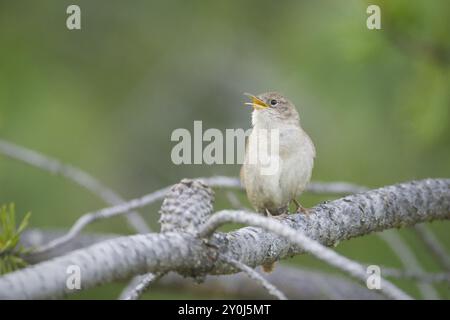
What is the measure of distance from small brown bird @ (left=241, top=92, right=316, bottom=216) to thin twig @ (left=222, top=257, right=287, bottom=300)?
187cm

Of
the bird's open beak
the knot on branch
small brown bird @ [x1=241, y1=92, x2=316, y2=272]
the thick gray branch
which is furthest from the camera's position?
the bird's open beak

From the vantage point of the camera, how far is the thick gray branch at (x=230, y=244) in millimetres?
1936

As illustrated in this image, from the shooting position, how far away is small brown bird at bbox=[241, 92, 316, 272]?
439 centimetres

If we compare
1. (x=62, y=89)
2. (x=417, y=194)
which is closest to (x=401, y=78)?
(x=417, y=194)

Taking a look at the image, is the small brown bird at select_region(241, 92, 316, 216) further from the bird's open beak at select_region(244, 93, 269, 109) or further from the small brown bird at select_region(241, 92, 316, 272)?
the bird's open beak at select_region(244, 93, 269, 109)

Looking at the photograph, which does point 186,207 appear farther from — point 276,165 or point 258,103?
point 258,103

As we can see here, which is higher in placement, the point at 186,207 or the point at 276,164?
the point at 276,164

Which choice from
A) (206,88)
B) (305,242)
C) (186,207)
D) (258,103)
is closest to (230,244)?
(186,207)

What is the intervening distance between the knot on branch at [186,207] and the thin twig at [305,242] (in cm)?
8

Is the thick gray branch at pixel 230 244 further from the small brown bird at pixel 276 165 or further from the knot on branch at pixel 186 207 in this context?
the small brown bird at pixel 276 165

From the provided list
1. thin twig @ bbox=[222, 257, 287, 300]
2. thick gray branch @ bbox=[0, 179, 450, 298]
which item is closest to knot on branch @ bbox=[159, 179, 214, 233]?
thick gray branch @ bbox=[0, 179, 450, 298]

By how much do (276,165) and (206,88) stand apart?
3.97 m

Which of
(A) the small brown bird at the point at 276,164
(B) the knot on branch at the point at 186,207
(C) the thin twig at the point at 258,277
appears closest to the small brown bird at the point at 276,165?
(A) the small brown bird at the point at 276,164

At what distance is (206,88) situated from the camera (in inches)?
325
